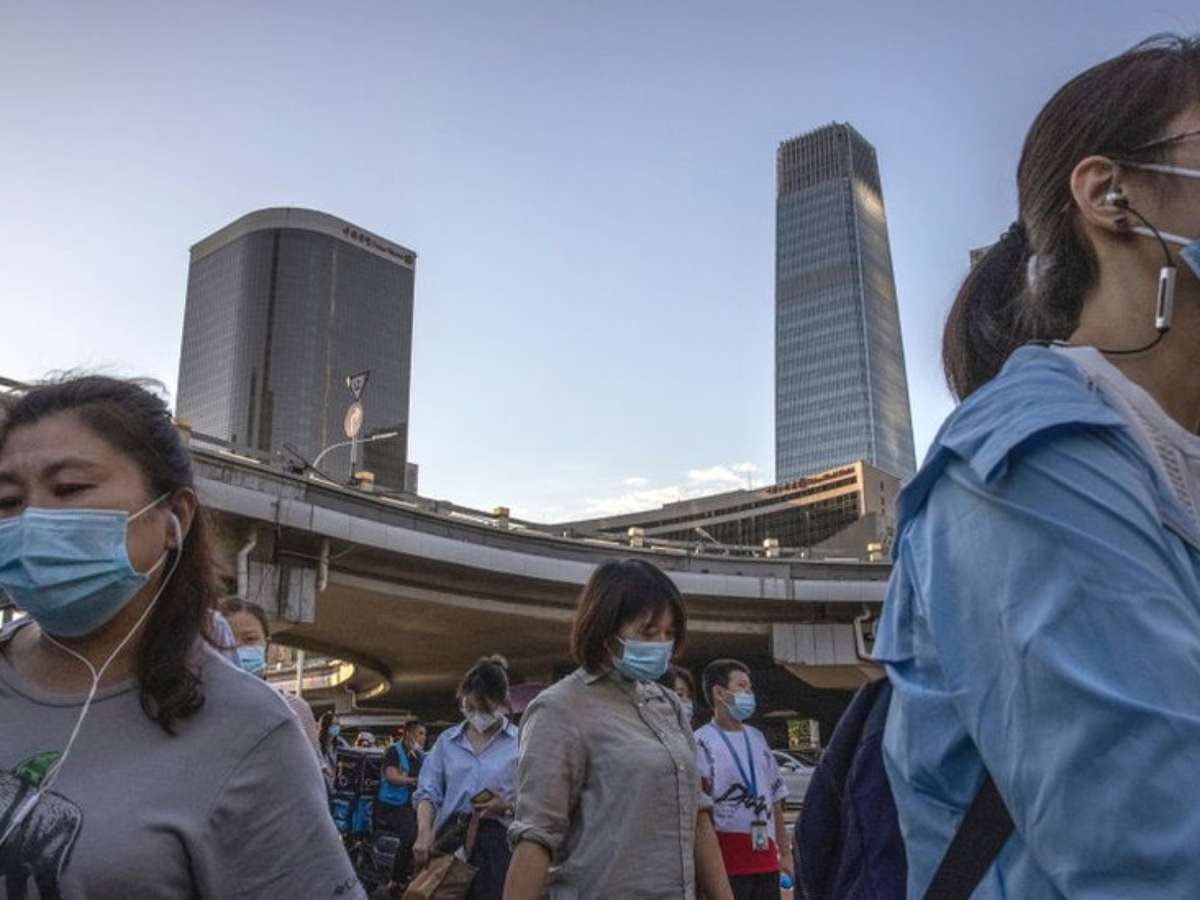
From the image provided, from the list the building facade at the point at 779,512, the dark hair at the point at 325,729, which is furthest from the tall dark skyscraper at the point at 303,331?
the dark hair at the point at 325,729

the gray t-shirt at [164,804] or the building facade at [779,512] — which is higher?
the building facade at [779,512]

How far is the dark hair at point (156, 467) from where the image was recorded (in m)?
2.11

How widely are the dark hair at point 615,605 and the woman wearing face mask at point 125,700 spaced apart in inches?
77.2

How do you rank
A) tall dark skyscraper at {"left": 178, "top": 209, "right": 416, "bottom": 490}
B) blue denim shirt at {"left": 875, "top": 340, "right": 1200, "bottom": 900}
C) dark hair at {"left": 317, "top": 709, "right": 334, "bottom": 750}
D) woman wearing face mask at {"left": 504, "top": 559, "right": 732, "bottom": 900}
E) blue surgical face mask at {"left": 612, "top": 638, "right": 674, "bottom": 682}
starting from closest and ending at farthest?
blue denim shirt at {"left": 875, "top": 340, "right": 1200, "bottom": 900} → woman wearing face mask at {"left": 504, "top": 559, "right": 732, "bottom": 900} → blue surgical face mask at {"left": 612, "top": 638, "right": 674, "bottom": 682} → dark hair at {"left": 317, "top": 709, "right": 334, "bottom": 750} → tall dark skyscraper at {"left": 178, "top": 209, "right": 416, "bottom": 490}

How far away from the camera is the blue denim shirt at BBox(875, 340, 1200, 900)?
87 cm

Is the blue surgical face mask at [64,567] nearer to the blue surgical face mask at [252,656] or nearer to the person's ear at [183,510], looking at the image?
the person's ear at [183,510]

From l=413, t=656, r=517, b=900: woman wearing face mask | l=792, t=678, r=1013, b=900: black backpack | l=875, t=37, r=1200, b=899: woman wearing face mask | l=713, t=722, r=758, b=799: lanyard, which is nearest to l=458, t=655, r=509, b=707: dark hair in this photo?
l=413, t=656, r=517, b=900: woman wearing face mask

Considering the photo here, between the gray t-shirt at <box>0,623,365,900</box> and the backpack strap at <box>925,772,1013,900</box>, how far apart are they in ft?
4.29

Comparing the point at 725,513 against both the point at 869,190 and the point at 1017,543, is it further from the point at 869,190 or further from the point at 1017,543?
the point at 1017,543

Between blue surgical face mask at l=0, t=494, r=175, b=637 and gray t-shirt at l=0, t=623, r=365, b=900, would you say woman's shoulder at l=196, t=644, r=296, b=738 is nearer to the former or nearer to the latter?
gray t-shirt at l=0, t=623, r=365, b=900

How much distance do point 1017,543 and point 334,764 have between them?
41.9 ft

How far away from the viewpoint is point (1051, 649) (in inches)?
36.4

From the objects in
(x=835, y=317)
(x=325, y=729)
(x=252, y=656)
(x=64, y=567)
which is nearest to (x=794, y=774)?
(x=325, y=729)

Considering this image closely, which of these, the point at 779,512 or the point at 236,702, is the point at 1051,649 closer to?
the point at 236,702
